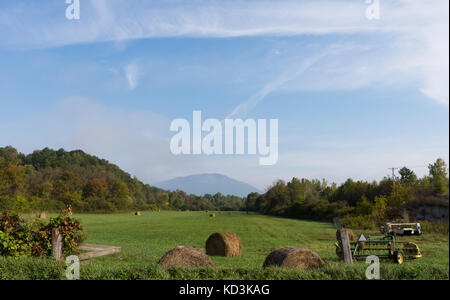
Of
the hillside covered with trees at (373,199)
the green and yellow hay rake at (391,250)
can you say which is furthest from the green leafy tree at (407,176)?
the green and yellow hay rake at (391,250)

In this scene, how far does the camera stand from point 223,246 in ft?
45.7

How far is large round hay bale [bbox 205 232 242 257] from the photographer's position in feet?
45.5

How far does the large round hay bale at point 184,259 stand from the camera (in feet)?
25.7

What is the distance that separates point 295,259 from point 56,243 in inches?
264

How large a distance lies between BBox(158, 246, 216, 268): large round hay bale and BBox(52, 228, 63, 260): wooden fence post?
3.50 m

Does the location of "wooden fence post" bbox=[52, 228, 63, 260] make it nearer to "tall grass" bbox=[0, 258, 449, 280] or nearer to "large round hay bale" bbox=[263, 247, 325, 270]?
"tall grass" bbox=[0, 258, 449, 280]

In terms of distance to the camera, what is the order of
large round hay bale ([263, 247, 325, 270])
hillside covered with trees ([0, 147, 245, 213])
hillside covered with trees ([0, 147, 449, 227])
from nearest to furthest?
large round hay bale ([263, 247, 325, 270]) → hillside covered with trees ([0, 147, 449, 227]) → hillside covered with trees ([0, 147, 245, 213])

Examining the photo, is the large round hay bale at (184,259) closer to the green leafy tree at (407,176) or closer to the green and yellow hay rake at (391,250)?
the green and yellow hay rake at (391,250)

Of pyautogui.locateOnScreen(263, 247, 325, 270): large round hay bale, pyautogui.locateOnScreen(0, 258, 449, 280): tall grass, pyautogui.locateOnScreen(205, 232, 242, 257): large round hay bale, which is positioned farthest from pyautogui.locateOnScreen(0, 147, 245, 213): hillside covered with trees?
pyautogui.locateOnScreen(263, 247, 325, 270): large round hay bale

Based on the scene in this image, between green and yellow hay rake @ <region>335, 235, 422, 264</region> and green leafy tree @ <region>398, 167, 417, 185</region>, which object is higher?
green leafy tree @ <region>398, 167, 417, 185</region>

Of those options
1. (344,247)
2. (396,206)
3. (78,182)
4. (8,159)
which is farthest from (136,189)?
(344,247)

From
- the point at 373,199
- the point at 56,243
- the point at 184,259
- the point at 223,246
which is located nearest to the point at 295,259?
the point at 184,259
